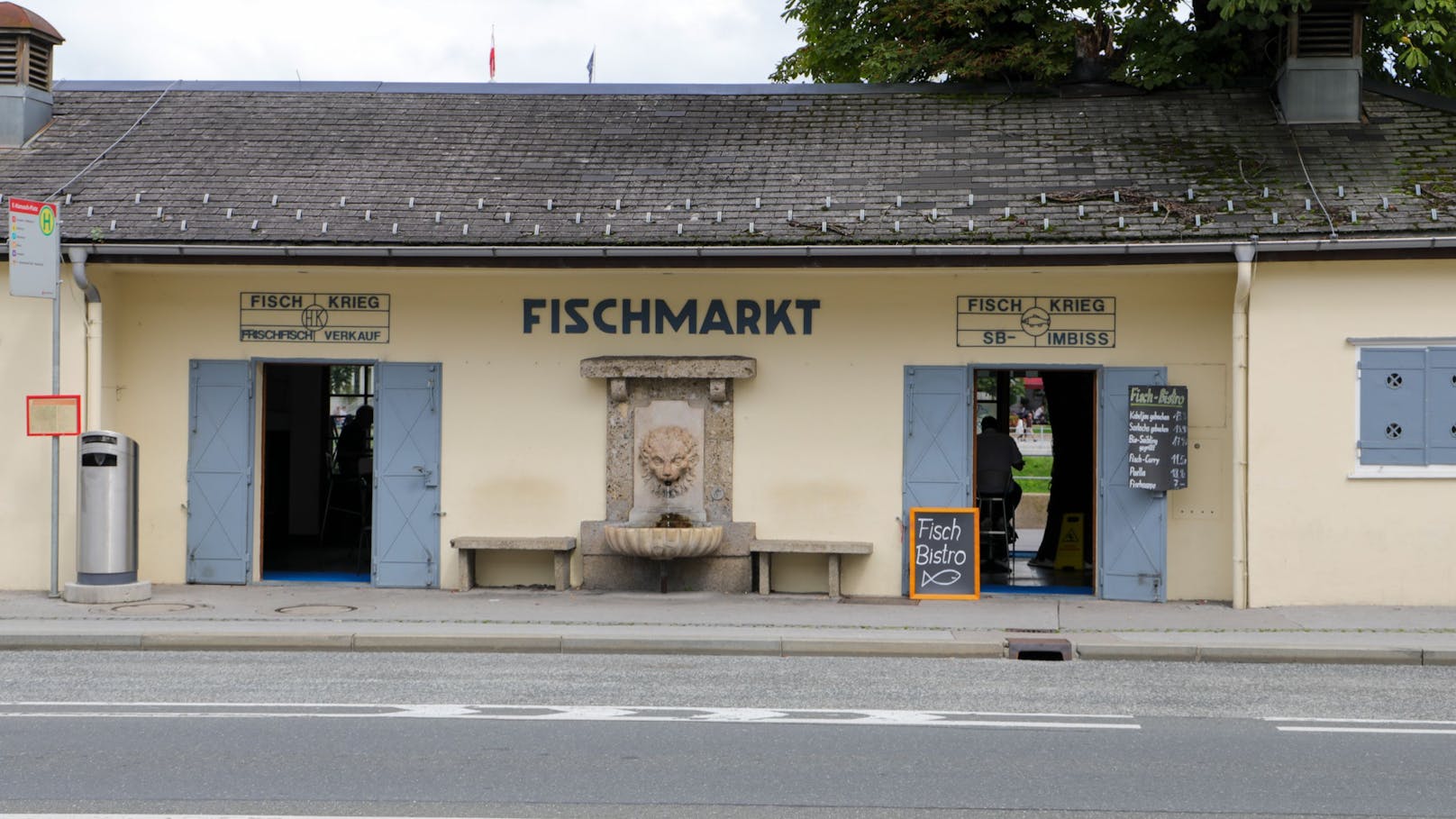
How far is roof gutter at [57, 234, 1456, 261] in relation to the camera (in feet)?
42.4

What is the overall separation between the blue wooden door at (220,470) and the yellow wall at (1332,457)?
9188 millimetres

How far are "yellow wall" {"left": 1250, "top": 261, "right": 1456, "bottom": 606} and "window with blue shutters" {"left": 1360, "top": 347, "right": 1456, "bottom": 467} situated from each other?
16 centimetres

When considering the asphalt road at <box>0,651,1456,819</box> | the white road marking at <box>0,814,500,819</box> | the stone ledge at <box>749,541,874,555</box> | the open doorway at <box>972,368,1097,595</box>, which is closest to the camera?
the white road marking at <box>0,814,500,819</box>

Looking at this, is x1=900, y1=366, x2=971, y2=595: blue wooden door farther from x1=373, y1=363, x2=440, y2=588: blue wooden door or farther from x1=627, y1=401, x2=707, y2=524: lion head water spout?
x1=373, y1=363, x2=440, y2=588: blue wooden door

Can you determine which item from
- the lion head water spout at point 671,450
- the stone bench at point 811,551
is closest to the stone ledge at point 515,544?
the lion head water spout at point 671,450

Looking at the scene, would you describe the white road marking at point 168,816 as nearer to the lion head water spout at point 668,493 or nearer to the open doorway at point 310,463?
the lion head water spout at point 668,493

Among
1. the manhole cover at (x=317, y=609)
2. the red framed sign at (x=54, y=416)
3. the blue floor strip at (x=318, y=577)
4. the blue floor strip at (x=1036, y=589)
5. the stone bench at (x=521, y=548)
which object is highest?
the red framed sign at (x=54, y=416)

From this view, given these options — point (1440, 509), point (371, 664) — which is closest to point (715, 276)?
point (371, 664)

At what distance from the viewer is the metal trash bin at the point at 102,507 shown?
1327cm

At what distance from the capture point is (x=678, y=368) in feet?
46.3

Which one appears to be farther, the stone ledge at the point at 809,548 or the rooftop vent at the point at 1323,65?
the rooftop vent at the point at 1323,65

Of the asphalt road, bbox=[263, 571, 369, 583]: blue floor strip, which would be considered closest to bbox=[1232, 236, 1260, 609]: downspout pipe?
the asphalt road

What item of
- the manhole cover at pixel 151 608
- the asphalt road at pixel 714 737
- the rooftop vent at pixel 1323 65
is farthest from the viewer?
the rooftop vent at pixel 1323 65

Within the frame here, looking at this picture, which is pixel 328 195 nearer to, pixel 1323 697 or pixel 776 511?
pixel 776 511
